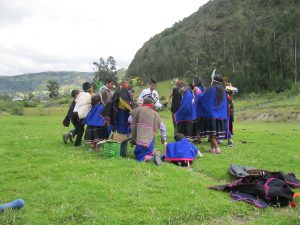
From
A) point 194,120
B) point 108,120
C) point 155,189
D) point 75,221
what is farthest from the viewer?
point 194,120

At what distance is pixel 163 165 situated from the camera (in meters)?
12.3

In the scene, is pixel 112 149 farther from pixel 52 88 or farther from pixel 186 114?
pixel 52 88

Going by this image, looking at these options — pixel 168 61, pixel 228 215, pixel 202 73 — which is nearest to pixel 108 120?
pixel 228 215

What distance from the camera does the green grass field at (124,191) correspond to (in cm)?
→ 787

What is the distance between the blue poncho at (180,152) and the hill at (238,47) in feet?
210

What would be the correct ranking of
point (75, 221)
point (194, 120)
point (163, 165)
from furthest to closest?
point (194, 120)
point (163, 165)
point (75, 221)

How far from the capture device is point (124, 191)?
9336mm

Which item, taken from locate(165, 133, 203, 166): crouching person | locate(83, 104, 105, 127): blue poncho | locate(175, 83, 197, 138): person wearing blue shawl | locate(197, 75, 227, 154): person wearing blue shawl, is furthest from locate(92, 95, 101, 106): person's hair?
locate(197, 75, 227, 154): person wearing blue shawl

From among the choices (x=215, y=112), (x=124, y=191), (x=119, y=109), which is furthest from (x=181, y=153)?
(x=124, y=191)

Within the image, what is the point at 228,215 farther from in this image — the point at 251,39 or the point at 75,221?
the point at 251,39

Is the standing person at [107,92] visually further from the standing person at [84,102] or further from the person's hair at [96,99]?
the standing person at [84,102]

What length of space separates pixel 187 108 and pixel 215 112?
5.88 ft

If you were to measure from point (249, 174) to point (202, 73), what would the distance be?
88.4 metres

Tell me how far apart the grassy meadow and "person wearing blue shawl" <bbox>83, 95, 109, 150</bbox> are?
1447 millimetres
